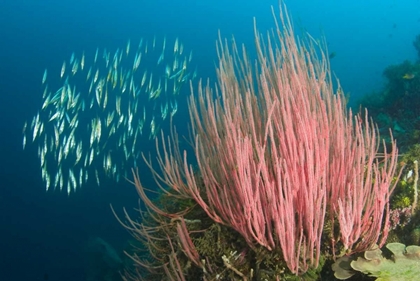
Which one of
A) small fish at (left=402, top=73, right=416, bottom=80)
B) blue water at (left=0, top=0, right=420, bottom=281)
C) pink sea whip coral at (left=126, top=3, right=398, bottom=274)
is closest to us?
pink sea whip coral at (left=126, top=3, right=398, bottom=274)

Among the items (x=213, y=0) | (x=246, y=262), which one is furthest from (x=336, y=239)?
(x=213, y=0)

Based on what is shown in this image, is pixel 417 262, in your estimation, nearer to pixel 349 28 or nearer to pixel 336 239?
pixel 336 239

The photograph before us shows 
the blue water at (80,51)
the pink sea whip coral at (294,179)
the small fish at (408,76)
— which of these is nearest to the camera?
the pink sea whip coral at (294,179)

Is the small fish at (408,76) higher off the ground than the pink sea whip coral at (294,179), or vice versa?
the small fish at (408,76)

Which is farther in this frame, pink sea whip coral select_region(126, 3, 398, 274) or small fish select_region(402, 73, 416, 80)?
small fish select_region(402, 73, 416, 80)

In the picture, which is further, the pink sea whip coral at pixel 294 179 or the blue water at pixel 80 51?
the blue water at pixel 80 51

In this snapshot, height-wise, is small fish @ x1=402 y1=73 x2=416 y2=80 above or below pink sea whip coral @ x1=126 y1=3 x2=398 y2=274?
above

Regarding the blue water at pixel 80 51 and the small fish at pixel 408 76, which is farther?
the blue water at pixel 80 51

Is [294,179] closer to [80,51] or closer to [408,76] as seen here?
[408,76]

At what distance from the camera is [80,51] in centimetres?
6581

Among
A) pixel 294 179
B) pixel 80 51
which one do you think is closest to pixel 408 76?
pixel 294 179

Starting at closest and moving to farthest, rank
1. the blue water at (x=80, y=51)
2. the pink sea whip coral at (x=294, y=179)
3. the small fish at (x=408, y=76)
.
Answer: the pink sea whip coral at (x=294, y=179) → the small fish at (x=408, y=76) → the blue water at (x=80, y=51)

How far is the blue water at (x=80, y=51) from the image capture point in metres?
24.5

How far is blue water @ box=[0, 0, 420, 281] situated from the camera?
24531 mm
